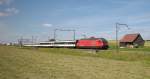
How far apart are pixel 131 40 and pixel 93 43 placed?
113 feet

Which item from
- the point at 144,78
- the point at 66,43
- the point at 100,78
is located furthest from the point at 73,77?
the point at 66,43

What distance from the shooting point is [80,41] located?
80.8 m

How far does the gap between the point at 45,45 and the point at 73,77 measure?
8542 cm

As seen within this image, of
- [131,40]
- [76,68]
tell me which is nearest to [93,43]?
[131,40]

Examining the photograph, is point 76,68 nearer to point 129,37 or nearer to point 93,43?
point 93,43

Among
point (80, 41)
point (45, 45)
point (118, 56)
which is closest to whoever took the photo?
point (118, 56)

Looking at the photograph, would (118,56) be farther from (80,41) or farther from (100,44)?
(80,41)

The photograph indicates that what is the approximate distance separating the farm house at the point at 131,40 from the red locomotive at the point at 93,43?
29.5 m

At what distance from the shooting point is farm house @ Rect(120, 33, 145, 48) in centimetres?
10384

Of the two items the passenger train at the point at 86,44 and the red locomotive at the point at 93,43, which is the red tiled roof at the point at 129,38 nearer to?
the passenger train at the point at 86,44

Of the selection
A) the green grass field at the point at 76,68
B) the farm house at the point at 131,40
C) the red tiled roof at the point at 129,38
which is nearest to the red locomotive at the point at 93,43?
the green grass field at the point at 76,68

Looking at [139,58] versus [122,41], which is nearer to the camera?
[139,58]

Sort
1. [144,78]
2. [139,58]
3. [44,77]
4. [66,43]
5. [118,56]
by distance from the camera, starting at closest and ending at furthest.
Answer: [44,77], [144,78], [139,58], [118,56], [66,43]

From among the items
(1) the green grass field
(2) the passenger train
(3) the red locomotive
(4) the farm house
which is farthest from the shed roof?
(1) the green grass field
